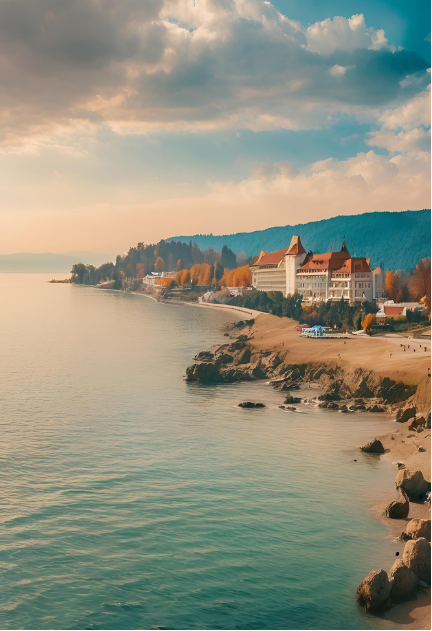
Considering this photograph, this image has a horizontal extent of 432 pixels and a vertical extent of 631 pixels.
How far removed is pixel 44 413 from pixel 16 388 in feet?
34.9

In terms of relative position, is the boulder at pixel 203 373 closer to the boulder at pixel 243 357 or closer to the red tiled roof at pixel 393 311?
the boulder at pixel 243 357

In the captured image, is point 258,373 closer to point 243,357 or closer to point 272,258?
point 243,357

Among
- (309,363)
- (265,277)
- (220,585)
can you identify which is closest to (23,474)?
(220,585)

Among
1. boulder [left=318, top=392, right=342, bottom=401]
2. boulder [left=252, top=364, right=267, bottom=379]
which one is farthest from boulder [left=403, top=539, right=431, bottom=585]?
boulder [left=252, top=364, right=267, bottom=379]

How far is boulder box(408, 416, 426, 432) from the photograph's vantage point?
39438mm

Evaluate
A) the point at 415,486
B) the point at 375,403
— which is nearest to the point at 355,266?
the point at 375,403

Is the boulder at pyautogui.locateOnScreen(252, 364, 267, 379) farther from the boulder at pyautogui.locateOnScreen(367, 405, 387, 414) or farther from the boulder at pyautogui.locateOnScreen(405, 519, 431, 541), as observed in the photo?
the boulder at pyautogui.locateOnScreen(405, 519, 431, 541)

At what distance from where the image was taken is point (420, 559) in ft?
65.3

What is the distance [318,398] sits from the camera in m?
51.5

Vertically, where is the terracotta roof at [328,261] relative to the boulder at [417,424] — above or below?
above

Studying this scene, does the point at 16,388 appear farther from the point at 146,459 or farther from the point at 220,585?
the point at 220,585

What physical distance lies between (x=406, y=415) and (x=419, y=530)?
72.6 ft

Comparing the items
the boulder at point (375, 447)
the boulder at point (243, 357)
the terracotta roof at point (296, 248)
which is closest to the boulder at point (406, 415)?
the boulder at point (375, 447)

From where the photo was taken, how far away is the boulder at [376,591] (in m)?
19.4
